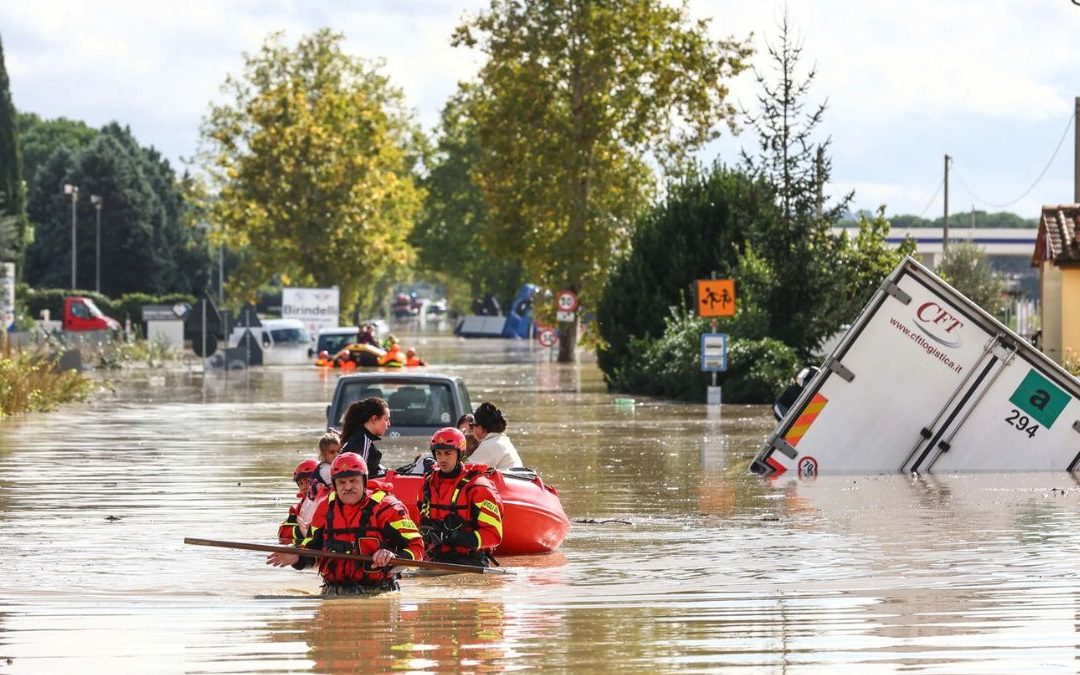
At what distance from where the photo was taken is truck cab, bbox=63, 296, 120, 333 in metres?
85.3

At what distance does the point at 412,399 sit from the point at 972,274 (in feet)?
173

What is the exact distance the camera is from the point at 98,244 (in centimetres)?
11981

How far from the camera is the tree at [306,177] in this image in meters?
89.1

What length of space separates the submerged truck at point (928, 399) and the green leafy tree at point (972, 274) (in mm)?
44892

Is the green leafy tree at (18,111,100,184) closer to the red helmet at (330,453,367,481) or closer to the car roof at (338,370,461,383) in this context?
the car roof at (338,370,461,383)

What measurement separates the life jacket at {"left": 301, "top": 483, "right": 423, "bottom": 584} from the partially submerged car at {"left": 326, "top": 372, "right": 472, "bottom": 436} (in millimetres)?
9240

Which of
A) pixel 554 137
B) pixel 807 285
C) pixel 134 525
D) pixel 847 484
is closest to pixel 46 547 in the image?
pixel 134 525

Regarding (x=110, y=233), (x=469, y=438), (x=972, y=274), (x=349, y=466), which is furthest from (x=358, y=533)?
(x=110, y=233)

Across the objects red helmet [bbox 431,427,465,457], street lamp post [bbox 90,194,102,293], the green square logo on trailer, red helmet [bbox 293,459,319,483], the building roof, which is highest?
street lamp post [bbox 90,194,102,293]

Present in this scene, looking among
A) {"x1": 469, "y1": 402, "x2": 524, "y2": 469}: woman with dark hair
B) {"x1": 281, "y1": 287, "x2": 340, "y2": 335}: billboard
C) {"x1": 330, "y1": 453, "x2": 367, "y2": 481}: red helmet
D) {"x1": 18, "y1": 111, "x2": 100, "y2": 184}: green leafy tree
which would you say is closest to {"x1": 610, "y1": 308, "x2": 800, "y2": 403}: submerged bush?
{"x1": 469, "y1": 402, "x2": 524, "y2": 469}: woman with dark hair

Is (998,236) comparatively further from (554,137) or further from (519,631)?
(519,631)

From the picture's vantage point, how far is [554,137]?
65562 mm

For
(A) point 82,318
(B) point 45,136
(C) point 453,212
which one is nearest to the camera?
(A) point 82,318

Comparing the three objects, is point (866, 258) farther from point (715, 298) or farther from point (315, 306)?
point (315, 306)
